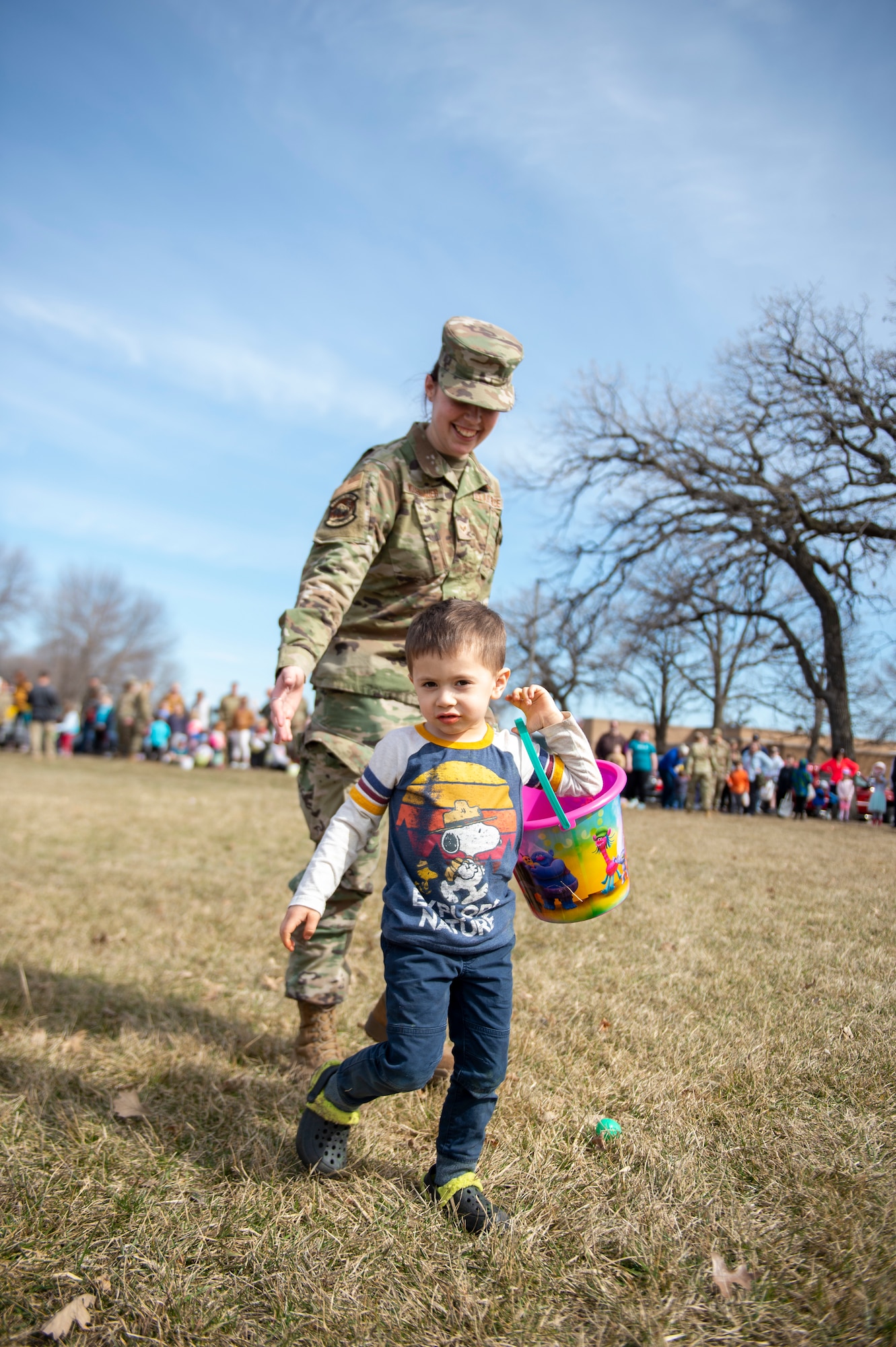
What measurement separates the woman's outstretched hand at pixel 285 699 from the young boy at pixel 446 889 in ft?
0.87

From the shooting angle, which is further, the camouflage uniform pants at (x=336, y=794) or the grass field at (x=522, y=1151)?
the camouflage uniform pants at (x=336, y=794)

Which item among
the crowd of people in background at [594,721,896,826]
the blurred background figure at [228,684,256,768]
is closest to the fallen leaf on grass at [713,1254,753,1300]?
the crowd of people in background at [594,721,896,826]

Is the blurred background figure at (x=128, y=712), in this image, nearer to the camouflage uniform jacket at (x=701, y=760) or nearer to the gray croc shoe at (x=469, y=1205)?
the camouflage uniform jacket at (x=701, y=760)

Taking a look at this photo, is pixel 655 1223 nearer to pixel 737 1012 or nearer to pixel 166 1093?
pixel 737 1012

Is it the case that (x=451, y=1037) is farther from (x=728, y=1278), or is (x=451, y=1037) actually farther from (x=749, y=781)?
(x=749, y=781)

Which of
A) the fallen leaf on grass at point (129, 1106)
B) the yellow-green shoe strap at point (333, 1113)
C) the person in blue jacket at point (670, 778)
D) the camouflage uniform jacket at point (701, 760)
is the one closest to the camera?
the yellow-green shoe strap at point (333, 1113)

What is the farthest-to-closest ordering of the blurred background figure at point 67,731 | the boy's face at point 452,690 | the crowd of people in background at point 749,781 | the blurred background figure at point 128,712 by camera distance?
the blurred background figure at point 67,731
the blurred background figure at point 128,712
the crowd of people in background at point 749,781
the boy's face at point 452,690

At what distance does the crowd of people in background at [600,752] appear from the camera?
17734 millimetres

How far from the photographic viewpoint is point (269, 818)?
1158cm

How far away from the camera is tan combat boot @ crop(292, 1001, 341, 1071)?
3.34 m

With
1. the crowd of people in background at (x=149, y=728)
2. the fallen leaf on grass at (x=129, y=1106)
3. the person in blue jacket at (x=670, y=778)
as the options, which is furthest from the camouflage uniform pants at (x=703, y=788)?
the fallen leaf on grass at (x=129, y=1106)

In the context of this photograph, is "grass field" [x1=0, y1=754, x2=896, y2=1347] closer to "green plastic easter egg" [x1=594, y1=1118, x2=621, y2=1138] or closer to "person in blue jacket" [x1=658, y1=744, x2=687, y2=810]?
"green plastic easter egg" [x1=594, y1=1118, x2=621, y2=1138]

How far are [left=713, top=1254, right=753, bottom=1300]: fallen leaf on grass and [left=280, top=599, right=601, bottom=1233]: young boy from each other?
52cm

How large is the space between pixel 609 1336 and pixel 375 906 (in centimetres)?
492
